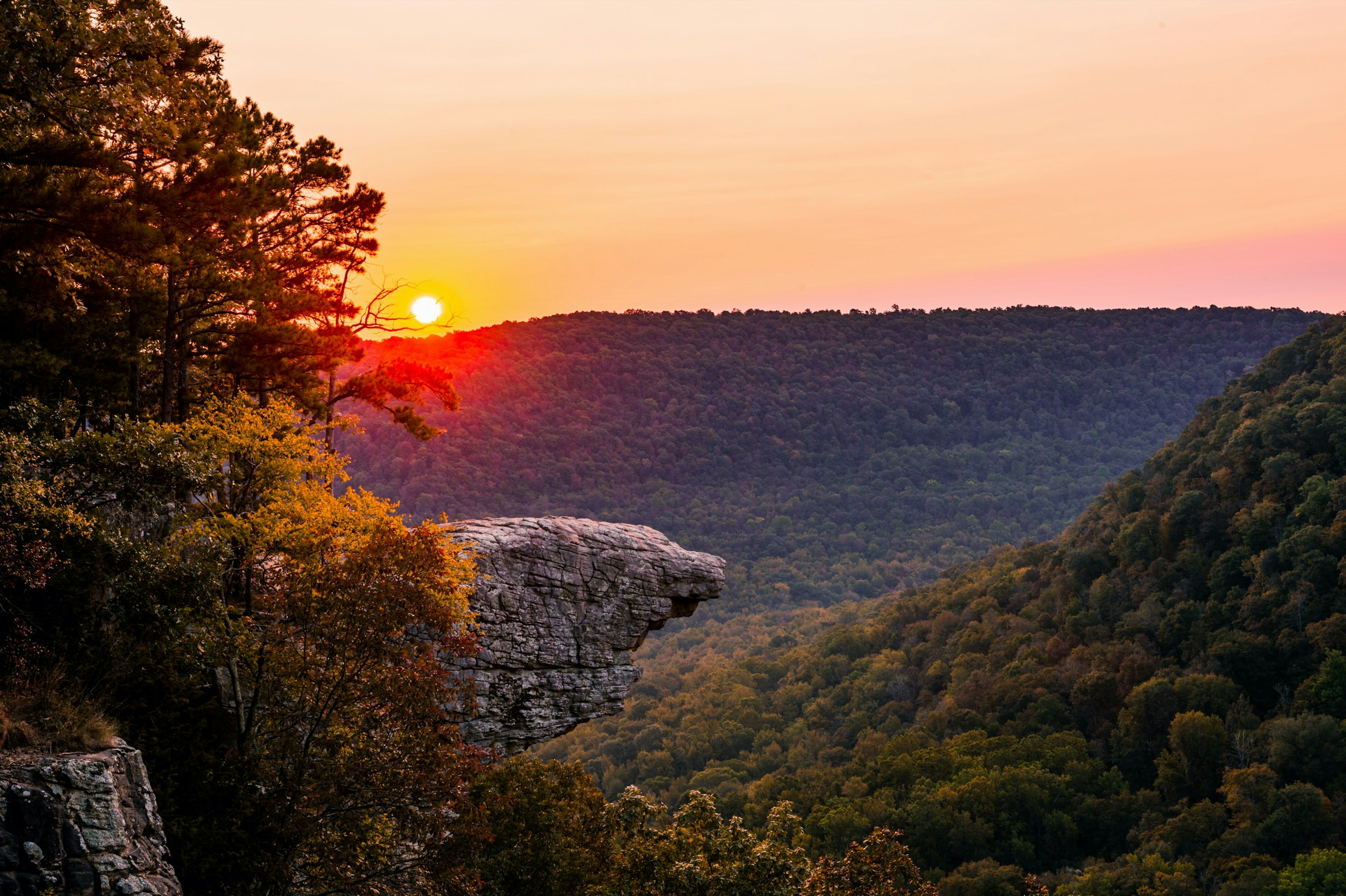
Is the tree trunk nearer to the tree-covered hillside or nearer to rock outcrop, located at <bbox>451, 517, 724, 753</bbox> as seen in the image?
rock outcrop, located at <bbox>451, 517, 724, 753</bbox>

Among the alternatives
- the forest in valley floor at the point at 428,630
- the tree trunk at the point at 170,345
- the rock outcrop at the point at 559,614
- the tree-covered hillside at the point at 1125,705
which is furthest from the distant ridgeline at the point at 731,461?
the tree trunk at the point at 170,345

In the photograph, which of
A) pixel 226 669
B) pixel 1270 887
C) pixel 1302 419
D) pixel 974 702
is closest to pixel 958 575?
pixel 974 702

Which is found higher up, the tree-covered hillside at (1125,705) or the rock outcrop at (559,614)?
the rock outcrop at (559,614)

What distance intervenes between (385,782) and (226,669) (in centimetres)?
525

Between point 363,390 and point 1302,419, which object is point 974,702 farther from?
point 363,390

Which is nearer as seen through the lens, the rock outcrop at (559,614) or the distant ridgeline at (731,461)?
the rock outcrop at (559,614)

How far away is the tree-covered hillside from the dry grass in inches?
1809

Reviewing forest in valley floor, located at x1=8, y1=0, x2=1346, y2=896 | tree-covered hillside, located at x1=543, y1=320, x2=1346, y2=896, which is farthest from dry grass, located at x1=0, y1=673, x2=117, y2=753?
tree-covered hillside, located at x1=543, y1=320, x2=1346, y2=896

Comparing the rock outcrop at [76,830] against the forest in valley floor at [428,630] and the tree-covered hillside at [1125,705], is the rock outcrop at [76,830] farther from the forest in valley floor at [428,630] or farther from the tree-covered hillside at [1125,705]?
the tree-covered hillside at [1125,705]

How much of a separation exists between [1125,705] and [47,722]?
6327 centimetres

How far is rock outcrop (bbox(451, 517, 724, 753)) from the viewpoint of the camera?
24.9 meters

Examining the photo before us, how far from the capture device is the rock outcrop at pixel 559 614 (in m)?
24.9

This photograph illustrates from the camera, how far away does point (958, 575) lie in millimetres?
108188

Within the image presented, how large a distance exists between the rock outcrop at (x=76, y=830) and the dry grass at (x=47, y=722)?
287 millimetres
